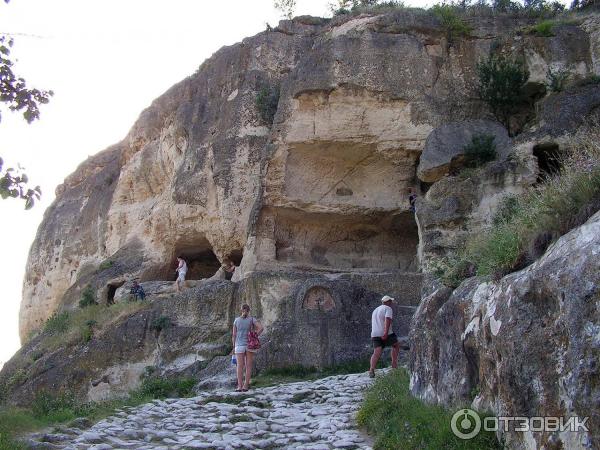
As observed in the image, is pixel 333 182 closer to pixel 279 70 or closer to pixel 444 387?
pixel 279 70

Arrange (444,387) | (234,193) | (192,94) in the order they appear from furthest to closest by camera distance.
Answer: (192,94) → (234,193) → (444,387)

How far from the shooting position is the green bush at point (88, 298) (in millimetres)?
23984

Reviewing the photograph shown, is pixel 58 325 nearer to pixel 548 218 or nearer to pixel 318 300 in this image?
pixel 318 300

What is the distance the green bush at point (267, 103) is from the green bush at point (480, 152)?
6.47m

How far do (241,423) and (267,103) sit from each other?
14.4 metres

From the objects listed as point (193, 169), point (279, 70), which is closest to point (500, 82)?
point (279, 70)

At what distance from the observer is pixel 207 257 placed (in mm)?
25609

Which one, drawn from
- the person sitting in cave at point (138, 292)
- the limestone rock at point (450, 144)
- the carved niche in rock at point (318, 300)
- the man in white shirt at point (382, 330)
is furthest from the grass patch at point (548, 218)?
the person sitting in cave at point (138, 292)

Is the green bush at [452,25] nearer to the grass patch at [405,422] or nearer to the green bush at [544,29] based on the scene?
the green bush at [544,29]

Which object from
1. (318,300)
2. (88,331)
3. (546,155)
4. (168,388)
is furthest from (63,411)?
(546,155)

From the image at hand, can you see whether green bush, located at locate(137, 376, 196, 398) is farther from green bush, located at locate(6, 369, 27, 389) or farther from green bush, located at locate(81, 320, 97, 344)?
green bush, located at locate(6, 369, 27, 389)

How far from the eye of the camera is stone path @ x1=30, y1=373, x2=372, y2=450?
8352 mm

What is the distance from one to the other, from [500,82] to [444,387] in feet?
45.2

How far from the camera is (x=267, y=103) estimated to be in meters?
22.5
